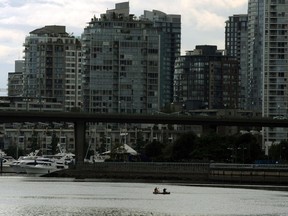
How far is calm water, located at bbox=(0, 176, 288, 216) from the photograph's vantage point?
352ft

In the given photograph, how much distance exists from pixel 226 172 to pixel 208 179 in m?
2.98

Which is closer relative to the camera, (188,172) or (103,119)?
(188,172)

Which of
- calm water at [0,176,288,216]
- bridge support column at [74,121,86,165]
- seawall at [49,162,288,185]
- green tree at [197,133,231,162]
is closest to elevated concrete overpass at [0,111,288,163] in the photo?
bridge support column at [74,121,86,165]

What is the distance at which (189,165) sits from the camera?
178m

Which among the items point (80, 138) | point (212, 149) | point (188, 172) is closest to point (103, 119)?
point (80, 138)

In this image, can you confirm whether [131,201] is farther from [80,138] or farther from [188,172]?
[80,138]

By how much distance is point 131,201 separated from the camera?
395 feet

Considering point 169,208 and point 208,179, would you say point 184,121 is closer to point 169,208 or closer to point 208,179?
point 208,179

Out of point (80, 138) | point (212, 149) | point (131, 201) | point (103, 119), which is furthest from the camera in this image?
point (212, 149)

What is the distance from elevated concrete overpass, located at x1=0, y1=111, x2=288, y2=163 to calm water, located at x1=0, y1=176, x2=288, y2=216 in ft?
110

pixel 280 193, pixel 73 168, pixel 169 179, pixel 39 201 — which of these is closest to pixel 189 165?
pixel 169 179

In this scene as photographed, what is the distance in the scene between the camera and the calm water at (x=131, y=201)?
107 m

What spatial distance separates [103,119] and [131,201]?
225 feet

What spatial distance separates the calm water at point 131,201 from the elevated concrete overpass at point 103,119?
33654mm
